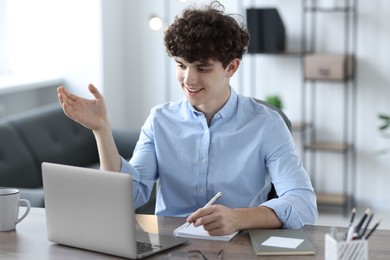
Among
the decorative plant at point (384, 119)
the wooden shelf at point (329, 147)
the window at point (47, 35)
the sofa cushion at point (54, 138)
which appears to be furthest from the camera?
the window at point (47, 35)

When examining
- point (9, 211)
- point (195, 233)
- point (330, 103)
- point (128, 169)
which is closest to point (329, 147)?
point (330, 103)

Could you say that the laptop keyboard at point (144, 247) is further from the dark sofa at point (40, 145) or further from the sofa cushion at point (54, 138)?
the sofa cushion at point (54, 138)

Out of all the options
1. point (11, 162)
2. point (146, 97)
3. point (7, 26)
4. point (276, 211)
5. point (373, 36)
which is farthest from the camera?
point (146, 97)

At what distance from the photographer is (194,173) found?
2.49m

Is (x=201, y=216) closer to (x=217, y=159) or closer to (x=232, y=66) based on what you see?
(x=217, y=159)

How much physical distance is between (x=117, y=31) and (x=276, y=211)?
12.4 ft

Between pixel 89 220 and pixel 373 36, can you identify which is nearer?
pixel 89 220

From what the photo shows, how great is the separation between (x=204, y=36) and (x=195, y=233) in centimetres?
61

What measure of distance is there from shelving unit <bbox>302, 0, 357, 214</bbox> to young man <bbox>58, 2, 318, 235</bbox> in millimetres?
2744

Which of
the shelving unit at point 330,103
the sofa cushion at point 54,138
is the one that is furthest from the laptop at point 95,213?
the shelving unit at point 330,103

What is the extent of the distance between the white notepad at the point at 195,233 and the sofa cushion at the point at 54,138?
92.9 inches

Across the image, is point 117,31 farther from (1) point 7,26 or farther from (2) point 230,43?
(2) point 230,43

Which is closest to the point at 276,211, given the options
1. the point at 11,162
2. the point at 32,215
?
the point at 32,215

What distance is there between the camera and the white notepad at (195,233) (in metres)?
2.14
